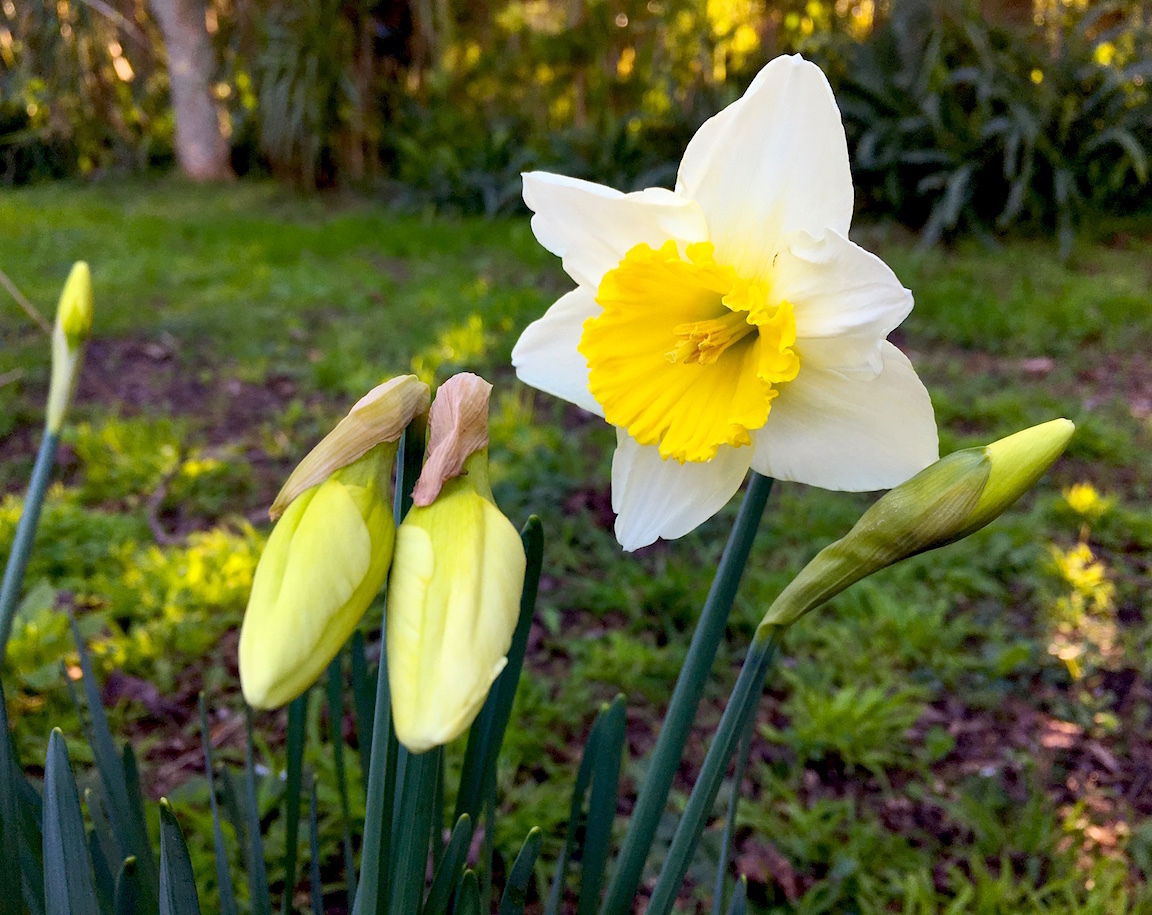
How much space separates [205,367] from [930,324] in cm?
289

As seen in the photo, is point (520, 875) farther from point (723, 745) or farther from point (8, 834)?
point (8, 834)

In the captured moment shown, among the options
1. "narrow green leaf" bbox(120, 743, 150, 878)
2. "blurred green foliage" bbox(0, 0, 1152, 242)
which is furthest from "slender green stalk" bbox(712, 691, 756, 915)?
"blurred green foliage" bbox(0, 0, 1152, 242)

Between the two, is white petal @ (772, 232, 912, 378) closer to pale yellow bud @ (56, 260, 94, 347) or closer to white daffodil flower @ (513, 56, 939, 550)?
white daffodil flower @ (513, 56, 939, 550)

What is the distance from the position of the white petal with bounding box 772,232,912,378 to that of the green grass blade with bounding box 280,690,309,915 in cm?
43

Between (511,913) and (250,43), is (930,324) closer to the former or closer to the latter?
(511,913)

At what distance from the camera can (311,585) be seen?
0.36 meters

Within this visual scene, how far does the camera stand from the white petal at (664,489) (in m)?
0.49

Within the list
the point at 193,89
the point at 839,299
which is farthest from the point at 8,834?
the point at 193,89

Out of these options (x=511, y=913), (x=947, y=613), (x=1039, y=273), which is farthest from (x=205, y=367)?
(x=1039, y=273)

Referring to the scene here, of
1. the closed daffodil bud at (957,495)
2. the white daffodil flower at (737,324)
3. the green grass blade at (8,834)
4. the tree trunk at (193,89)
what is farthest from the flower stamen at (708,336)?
the tree trunk at (193,89)

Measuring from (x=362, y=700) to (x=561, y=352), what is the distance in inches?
13.6

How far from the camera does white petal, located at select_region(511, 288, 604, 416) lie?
0.51 m

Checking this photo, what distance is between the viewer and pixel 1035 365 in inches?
120

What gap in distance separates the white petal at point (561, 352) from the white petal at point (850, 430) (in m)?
0.11
